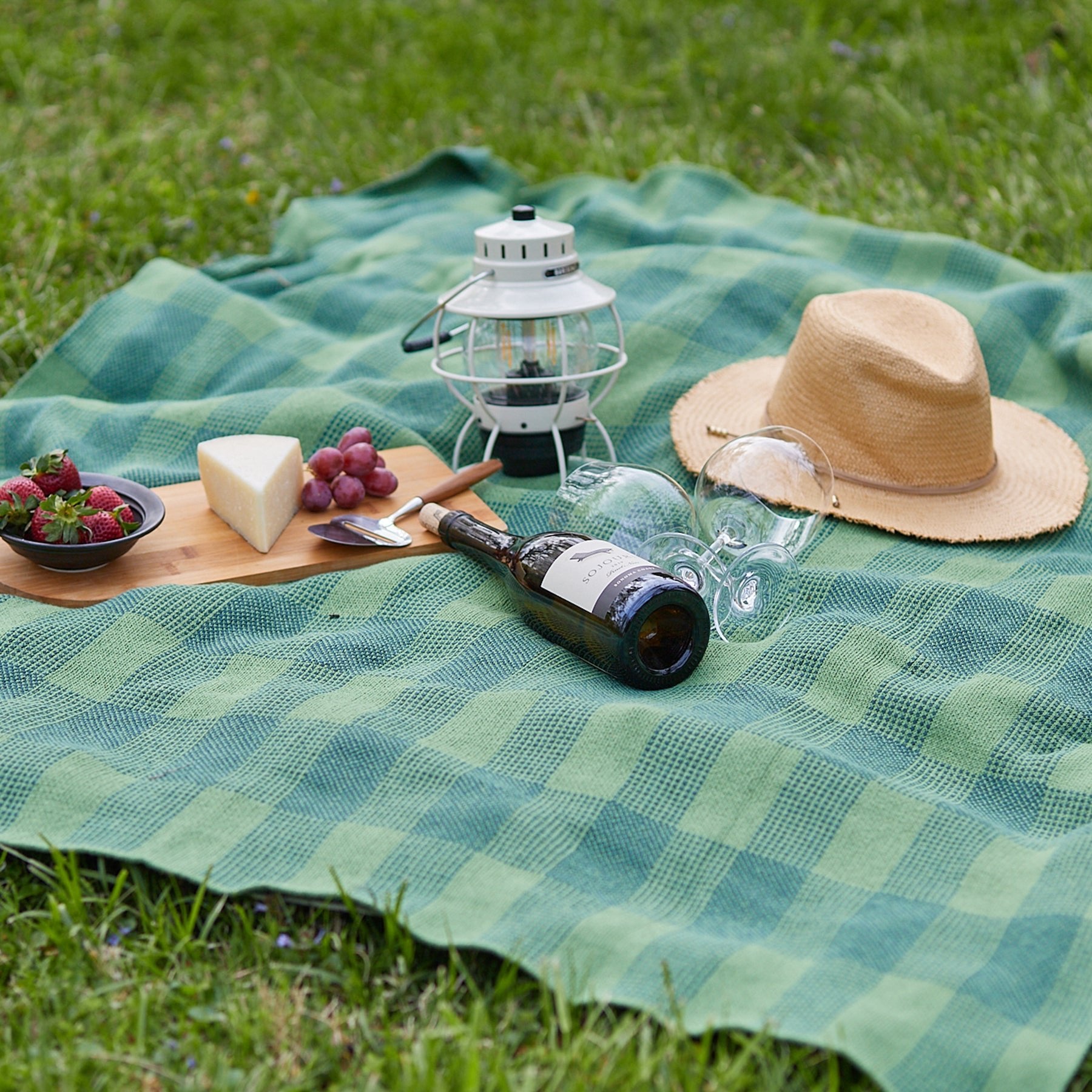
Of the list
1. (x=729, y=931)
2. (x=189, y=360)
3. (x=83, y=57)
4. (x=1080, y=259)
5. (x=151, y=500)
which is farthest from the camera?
(x=83, y=57)

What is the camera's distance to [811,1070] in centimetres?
133

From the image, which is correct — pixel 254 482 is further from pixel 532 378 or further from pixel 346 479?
pixel 532 378

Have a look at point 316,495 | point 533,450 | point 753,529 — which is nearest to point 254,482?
point 316,495

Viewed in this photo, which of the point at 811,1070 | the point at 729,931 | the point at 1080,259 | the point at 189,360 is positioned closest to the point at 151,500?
the point at 189,360

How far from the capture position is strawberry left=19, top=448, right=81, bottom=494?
2.12m

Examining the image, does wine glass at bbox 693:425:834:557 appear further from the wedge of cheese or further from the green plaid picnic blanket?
the wedge of cheese

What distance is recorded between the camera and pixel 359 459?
7.83ft

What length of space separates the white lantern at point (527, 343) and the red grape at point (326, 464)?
260 mm

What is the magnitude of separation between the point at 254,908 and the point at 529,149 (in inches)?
141

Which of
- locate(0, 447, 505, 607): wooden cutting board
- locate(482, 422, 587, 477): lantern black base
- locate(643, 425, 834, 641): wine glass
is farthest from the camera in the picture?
locate(482, 422, 587, 477): lantern black base

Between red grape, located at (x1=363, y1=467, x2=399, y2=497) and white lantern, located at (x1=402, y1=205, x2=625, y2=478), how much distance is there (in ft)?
0.71

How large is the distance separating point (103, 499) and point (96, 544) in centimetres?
9

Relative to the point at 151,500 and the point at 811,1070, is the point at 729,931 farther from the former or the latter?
the point at 151,500

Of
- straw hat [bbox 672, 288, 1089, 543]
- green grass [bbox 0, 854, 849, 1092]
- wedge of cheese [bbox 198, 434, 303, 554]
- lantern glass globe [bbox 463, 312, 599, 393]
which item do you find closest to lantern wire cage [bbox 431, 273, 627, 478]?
lantern glass globe [bbox 463, 312, 599, 393]
